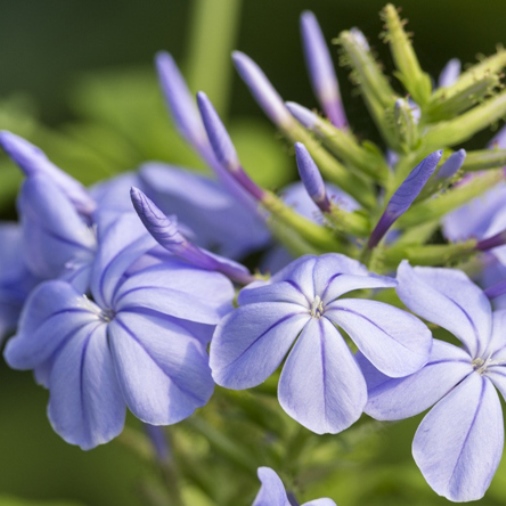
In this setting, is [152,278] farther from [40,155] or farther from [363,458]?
[363,458]

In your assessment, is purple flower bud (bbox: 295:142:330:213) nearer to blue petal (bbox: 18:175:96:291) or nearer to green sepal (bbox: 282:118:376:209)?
green sepal (bbox: 282:118:376:209)

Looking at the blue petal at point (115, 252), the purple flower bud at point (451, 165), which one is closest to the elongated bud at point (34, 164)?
the blue petal at point (115, 252)

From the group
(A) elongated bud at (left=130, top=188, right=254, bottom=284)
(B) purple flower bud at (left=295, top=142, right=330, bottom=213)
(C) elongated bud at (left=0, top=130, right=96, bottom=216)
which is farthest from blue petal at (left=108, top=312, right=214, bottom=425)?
(C) elongated bud at (left=0, top=130, right=96, bottom=216)

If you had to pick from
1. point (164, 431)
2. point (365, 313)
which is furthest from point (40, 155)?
point (365, 313)

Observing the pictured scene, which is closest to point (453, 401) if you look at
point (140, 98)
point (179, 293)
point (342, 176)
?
point (179, 293)

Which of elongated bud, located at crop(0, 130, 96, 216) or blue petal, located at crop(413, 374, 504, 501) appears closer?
blue petal, located at crop(413, 374, 504, 501)

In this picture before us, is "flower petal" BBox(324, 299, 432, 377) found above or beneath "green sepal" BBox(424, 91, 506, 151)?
beneath
